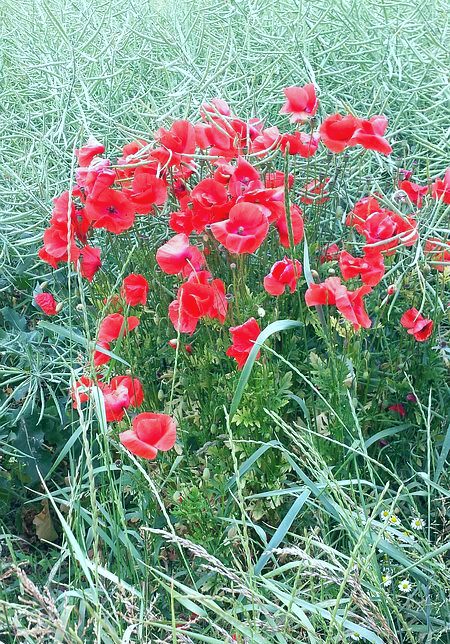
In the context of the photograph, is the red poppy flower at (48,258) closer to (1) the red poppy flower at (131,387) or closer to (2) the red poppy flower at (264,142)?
(1) the red poppy flower at (131,387)

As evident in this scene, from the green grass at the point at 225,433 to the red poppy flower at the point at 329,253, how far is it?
17cm

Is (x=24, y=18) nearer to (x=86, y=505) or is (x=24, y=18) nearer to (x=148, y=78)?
(x=148, y=78)

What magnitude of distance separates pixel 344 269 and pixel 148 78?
1.29 m

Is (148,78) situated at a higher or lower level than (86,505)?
higher

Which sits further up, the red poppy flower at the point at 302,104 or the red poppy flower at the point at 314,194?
the red poppy flower at the point at 302,104

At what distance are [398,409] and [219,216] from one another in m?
0.63

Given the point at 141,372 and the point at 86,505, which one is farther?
the point at 86,505

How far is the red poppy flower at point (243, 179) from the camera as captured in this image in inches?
65.9

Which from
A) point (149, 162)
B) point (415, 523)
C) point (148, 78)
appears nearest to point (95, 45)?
point (148, 78)

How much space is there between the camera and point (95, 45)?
108 inches

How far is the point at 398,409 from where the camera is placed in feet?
6.31

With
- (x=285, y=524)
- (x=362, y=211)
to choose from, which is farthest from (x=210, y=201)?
(x=285, y=524)

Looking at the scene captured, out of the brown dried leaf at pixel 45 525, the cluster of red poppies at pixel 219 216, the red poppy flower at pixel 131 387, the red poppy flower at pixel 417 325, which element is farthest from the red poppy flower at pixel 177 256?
the brown dried leaf at pixel 45 525

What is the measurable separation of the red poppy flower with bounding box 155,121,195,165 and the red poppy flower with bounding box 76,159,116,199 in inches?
5.1
